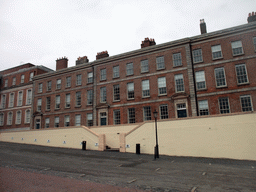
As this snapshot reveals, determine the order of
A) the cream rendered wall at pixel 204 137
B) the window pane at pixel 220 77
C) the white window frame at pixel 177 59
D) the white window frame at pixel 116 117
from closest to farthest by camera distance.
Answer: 1. the cream rendered wall at pixel 204 137
2. the window pane at pixel 220 77
3. the white window frame at pixel 177 59
4. the white window frame at pixel 116 117

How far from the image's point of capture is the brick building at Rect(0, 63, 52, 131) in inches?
1465

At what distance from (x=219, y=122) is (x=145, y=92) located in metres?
11.2

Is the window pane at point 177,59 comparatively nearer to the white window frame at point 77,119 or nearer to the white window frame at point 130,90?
the white window frame at point 130,90

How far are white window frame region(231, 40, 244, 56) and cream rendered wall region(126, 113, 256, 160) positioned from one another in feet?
31.6

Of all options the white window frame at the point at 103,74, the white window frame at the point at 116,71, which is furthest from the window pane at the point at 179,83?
the white window frame at the point at 103,74

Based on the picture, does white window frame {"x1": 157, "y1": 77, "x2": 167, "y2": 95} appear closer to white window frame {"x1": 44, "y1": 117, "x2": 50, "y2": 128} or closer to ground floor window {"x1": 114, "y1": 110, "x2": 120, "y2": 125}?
ground floor window {"x1": 114, "y1": 110, "x2": 120, "y2": 125}

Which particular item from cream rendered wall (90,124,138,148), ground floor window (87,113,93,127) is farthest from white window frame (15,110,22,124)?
cream rendered wall (90,124,138,148)

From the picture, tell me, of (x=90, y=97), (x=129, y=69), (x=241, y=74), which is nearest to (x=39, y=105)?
(x=90, y=97)

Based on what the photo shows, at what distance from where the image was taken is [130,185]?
26.1ft

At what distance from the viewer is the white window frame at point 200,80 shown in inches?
933

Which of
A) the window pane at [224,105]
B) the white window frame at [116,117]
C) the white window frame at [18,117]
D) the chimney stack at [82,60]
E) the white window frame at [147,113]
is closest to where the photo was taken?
the window pane at [224,105]

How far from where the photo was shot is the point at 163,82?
25.7 meters

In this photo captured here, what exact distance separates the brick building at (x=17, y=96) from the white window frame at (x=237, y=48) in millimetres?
33536

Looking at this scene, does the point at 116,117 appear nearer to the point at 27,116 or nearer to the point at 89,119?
the point at 89,119
